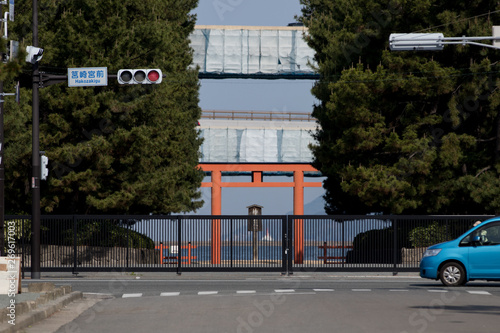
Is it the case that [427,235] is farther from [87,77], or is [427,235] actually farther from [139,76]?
[87,77]

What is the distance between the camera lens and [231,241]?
28922mm

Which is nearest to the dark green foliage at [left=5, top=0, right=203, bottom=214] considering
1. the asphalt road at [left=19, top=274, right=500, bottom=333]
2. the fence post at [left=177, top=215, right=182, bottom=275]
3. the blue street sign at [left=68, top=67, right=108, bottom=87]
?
the fence post at [left=177, top=215, right=182, bottom=275]

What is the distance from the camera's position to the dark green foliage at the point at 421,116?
1270 inches

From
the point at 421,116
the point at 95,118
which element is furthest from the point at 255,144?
the point at 95,118

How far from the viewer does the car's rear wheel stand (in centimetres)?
2184

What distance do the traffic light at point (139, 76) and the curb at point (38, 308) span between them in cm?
715

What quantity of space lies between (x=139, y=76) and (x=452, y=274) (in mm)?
9747

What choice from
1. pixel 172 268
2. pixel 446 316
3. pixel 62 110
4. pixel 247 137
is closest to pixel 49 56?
pixel 62 110

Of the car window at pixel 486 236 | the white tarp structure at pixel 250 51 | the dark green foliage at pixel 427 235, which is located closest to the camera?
the car window at pixel 486 236

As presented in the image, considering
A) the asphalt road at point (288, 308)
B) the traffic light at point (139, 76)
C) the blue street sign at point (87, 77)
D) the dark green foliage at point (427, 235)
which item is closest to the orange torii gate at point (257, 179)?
the dark green foliage at point (427, 235)

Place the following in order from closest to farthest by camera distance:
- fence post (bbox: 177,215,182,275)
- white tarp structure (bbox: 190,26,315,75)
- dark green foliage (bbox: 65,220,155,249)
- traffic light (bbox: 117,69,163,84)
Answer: traffic light (bbox: 117,69,163,84), fence post (bbox: 177,215,182,275), dark green foliage (bbox: 65,220,155,249), white tarp structure (bbox: 190,26,315,75)

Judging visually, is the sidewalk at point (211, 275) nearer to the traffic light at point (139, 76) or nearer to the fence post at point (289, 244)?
the fence post at point (289, 244)

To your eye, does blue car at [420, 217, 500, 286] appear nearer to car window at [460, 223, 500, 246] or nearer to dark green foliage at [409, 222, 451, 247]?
car window at [460, 223, 500, 246]

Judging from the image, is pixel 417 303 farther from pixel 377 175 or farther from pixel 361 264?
pixel 377 175
